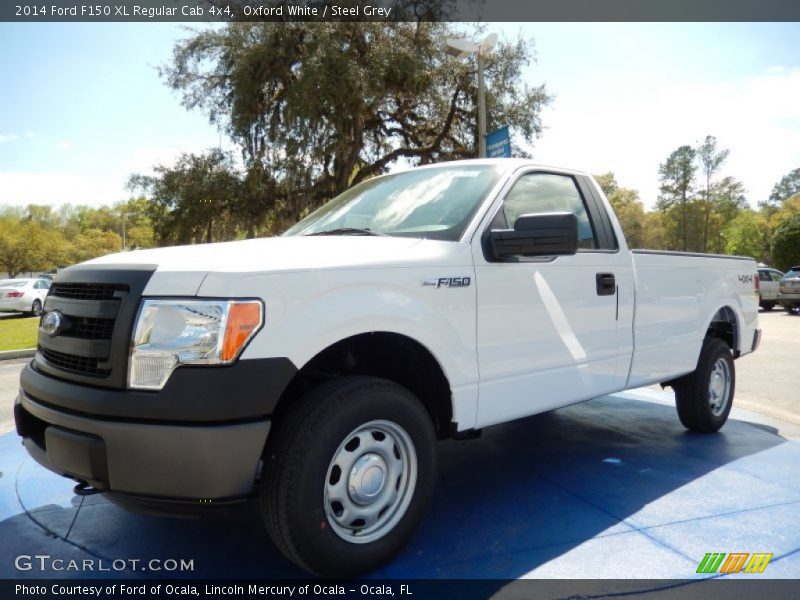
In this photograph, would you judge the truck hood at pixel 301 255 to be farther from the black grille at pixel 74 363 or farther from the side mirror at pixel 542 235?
the black grille at pixel 74 363

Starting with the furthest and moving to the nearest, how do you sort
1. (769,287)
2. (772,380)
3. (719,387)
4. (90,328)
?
1. (769,287)
2. (772,380)
3. (719,387)
4. (90,328)

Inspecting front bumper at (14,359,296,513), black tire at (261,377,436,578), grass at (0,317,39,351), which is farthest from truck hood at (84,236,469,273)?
grass at (0,317,39,351)

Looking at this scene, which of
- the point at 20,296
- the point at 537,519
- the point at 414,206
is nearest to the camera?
the point at 537,519

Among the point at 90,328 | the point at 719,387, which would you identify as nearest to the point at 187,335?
the point at 90,328

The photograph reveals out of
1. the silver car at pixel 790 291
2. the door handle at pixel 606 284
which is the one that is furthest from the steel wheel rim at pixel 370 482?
the silver car at pixel 790 291

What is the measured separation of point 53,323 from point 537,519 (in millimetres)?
2595

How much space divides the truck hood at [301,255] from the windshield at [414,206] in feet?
0.64

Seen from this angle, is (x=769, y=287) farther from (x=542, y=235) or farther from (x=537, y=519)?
(x=542, y=235)

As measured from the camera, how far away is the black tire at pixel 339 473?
7.92 ft

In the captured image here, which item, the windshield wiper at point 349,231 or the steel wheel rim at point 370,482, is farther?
the windshield wiper at point 349,231

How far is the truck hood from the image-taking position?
246 cm

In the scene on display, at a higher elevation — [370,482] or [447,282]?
→ [447,282]

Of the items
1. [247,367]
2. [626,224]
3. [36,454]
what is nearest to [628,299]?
[247,367]
